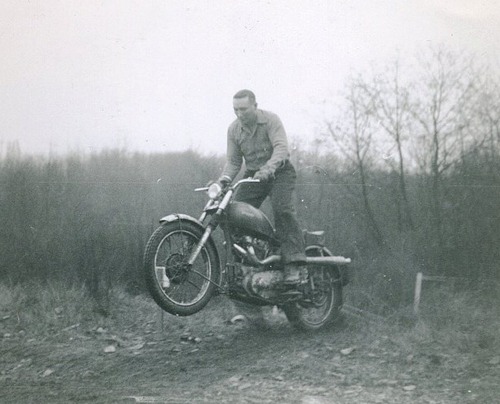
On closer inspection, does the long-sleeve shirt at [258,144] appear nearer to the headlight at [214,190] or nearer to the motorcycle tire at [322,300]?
the headlight at [214,190]

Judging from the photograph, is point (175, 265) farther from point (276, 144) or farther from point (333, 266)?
point (333, 266)

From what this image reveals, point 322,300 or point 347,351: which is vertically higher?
point 322,300

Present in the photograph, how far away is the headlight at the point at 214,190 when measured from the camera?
4.55m

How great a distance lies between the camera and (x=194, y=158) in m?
5.70

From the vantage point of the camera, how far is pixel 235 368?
14.1ft

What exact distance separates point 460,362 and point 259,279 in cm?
159

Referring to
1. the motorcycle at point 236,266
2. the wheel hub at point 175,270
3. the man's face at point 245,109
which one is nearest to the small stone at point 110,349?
the motorcycle at point 236,266

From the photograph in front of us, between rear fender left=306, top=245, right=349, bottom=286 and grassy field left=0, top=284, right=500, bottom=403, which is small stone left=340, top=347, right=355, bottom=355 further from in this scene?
rear fender left=306, top=245, right=349, bottom=286

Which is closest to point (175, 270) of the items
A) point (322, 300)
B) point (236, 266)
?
point (236, 266)

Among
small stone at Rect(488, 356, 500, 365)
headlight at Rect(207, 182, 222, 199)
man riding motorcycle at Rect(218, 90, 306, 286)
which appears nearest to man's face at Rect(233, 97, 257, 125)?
man riding motorcycle at Rect(218, 90, 306, 286)

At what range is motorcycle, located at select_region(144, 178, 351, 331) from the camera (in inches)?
166

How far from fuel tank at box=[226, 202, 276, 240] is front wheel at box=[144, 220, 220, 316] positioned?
283 millimetres

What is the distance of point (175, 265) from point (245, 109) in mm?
1460

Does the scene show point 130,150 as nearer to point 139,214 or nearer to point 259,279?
point 139,214
